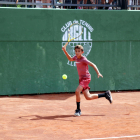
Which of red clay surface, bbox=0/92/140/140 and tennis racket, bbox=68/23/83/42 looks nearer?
red clay surface, bbox=0/92/140/140

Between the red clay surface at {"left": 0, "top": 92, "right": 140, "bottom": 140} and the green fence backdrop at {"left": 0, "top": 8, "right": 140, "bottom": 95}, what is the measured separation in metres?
0.63

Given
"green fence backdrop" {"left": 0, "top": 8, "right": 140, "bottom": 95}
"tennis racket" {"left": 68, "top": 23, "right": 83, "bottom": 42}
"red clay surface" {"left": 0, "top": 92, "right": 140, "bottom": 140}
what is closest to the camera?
"red clay surface" {"left": 0, "top": 92, "right": 140, "bottom": 140}

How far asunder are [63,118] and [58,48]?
3.73 meters

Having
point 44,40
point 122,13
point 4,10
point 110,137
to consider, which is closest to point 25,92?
point 44,40

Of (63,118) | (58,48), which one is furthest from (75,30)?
(63,118)

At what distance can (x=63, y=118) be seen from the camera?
6453mm

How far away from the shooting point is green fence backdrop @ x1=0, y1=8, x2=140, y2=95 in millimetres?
9352

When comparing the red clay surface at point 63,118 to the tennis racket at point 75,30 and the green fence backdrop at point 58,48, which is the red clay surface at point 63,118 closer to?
the green fence backdrop at point 58,48

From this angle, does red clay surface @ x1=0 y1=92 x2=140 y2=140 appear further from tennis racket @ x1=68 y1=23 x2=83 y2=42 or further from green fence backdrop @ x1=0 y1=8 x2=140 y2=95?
tennis racket @ x1=68 y1=23 x2=83 y2=42

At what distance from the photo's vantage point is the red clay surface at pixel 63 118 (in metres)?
5.20

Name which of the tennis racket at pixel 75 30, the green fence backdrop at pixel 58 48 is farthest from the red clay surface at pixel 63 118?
the tennis racket at pixel 75 30

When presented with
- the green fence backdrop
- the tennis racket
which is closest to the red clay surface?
the green fence backdrop

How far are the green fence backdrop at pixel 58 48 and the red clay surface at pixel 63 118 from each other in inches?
24.9

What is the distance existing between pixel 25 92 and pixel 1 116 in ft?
9.67
